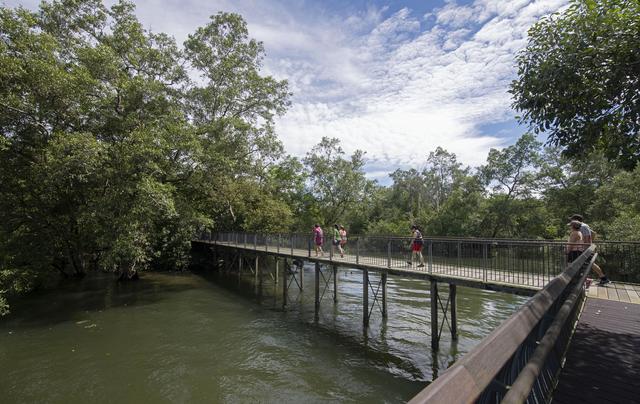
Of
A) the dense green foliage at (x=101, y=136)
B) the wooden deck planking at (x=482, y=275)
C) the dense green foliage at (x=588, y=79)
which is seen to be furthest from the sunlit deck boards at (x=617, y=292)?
the dense green foliage at (x=101, y=136)

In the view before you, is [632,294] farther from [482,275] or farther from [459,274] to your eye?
[459,274]

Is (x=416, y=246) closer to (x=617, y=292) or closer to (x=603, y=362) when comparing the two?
(x=617, y=292)

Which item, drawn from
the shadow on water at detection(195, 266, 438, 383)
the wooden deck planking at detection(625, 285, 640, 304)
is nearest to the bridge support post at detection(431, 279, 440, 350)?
the shadow on water at detection(195, 266, 438, 383)

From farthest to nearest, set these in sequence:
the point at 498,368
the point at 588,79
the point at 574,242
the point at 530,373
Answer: the point at 574,242 < the point at 588,79 < the point at 530,373 < the point at 498,368

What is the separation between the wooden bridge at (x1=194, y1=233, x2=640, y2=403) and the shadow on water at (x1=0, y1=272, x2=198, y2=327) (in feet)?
17.1

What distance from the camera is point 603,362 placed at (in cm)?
392

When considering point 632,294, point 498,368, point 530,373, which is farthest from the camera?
point 632,294

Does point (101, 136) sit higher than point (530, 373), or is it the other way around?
point (101, 136)

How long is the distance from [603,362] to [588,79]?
4.64m

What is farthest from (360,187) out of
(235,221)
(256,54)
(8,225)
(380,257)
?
(8,225)

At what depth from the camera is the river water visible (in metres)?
8.88

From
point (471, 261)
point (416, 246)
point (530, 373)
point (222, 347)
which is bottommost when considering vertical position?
point (222, 347)

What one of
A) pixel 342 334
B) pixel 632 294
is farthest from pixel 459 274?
pixel 342 334

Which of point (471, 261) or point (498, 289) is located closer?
point (498, 289)
